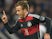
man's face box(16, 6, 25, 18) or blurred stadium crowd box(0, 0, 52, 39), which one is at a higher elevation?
man's face box(16, 6, 25, 18)

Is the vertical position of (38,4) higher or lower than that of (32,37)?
higher

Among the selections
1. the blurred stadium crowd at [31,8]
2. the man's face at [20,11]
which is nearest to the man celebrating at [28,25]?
the man's face at [20,11]

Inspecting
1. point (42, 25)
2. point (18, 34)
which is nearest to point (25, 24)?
point (42, 25)

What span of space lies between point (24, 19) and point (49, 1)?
0.57 m

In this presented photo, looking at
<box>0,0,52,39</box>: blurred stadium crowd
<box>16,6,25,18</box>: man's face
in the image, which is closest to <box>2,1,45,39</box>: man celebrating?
<box>16,6,25,18</box>: man's face

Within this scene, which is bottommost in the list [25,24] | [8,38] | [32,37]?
[8,38]

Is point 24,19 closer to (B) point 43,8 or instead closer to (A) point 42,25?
(A) point 42,25

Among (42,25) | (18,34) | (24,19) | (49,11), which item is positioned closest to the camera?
(24,19)

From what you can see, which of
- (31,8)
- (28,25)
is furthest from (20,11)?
(31,8)

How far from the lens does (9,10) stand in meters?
2.01

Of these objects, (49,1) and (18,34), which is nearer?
Result: (18,34)

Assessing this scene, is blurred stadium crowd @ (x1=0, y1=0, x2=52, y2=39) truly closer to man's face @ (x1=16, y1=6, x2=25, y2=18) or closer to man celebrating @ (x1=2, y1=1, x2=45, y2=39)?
man celebrating @ (x1=2, y1=1, x2=45, y2=39)

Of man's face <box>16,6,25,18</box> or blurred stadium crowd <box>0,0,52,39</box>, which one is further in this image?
blurred stadium crowd <box>0,0,52,39</box>

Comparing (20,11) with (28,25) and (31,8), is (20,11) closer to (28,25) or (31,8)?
(28,25)
